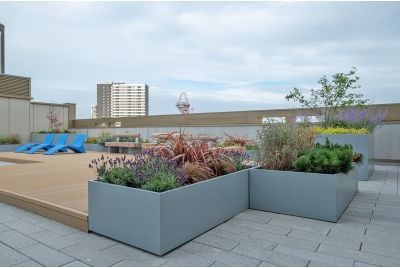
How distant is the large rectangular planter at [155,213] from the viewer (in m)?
2.32

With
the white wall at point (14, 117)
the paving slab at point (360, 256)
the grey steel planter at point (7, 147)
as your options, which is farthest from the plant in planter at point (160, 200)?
→ the white wall at point (14, 117)

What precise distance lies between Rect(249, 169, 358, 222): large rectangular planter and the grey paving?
0.38 ft

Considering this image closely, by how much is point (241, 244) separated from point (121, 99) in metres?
19.1

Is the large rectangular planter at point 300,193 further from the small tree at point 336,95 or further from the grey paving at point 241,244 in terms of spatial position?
the small tree at point 336,95

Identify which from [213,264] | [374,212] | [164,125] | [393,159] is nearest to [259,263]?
[213,264]

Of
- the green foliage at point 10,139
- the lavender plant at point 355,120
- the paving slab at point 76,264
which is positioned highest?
the lavender plant at point 355,120

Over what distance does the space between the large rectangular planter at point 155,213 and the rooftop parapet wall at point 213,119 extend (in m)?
5.46

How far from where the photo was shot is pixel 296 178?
3.35m

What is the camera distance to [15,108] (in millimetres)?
15320

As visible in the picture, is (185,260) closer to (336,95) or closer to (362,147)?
(362,147)

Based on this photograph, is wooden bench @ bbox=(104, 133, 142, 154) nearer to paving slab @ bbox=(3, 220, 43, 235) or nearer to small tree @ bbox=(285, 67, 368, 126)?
small tree @ bbox=(285, 67, 368, 126)

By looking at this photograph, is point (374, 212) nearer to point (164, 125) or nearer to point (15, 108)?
point (164, 125)

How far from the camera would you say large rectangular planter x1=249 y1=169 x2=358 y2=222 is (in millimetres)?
3156

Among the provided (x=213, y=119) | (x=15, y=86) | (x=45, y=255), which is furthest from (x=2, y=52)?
(x=45, y=255)
